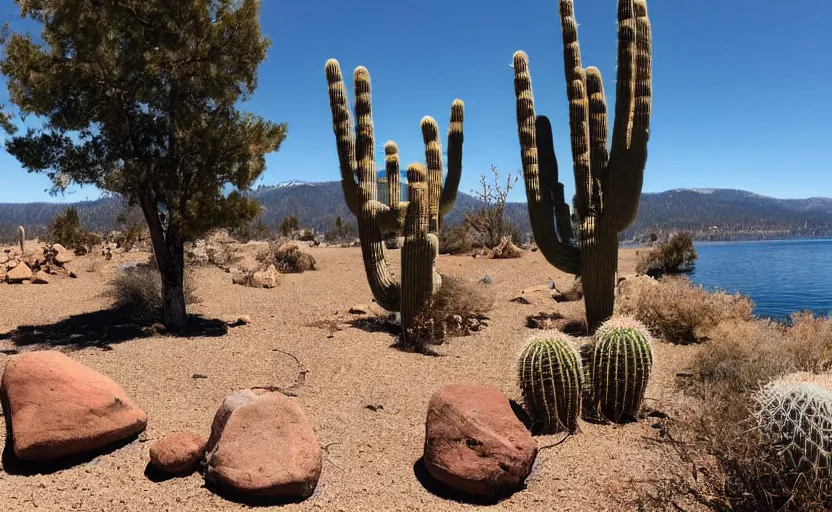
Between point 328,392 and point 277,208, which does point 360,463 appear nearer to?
point 328,392

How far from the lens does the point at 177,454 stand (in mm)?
4488

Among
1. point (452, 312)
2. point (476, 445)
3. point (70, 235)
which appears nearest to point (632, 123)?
point (452, 312)

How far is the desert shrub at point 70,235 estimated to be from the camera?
2223cm

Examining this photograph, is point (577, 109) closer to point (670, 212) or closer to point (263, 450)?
point (263, 450)

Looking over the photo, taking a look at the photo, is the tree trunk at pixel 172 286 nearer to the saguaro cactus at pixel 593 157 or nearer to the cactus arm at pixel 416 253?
Answer: the cactus arm at pixel 416 253

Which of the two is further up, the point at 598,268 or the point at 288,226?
the point at 288,226

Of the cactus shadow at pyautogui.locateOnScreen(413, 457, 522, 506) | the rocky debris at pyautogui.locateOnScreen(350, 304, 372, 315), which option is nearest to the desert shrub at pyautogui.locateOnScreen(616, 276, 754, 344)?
the rocky debris at pyautogui.locateOnScreen(350, 304, 372, 315)

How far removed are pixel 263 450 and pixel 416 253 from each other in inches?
198

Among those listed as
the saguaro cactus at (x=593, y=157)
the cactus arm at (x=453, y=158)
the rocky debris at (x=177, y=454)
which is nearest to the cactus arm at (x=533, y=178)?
the saguaro cactus at (x=593, y=157)

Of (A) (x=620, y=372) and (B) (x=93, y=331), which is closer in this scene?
(A) (x=620, y=372)

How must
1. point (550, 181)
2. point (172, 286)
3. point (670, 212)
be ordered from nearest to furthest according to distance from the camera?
point (172, 286) < point (550, 181) < point (670, 212)

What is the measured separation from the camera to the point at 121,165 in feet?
30.8

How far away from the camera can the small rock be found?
46.4 ft

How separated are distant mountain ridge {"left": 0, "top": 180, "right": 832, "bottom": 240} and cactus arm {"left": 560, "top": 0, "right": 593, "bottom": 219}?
7933 cm
